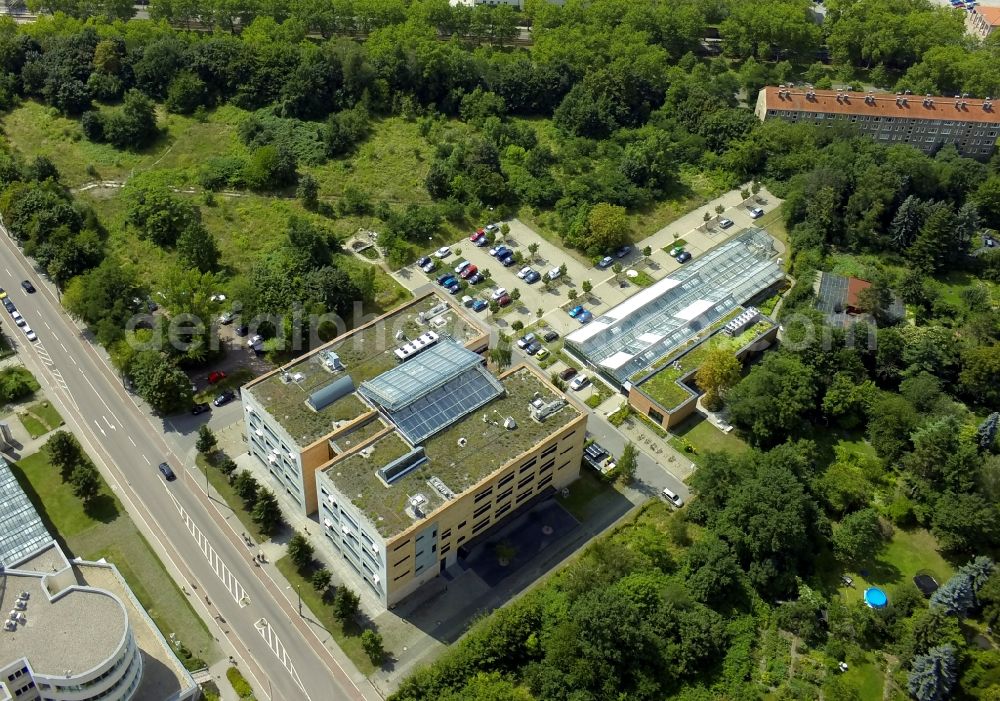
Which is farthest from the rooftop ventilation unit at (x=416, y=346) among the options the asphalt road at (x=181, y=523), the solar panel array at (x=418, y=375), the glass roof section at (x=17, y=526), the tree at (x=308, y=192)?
the tree at (x=308, y=192)

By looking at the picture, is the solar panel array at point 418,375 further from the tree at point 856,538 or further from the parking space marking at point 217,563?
the tree at point 856,538

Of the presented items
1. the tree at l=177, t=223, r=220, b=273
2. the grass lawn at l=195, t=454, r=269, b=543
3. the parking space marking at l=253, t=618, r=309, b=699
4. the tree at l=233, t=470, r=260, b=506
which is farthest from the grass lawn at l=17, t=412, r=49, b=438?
the parking space marking at l=253, t=618, r=309, b=699

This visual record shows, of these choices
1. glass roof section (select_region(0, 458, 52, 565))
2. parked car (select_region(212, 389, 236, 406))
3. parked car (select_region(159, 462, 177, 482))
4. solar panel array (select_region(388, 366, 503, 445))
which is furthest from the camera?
parked car (select_region(212, 389, 236, 406))

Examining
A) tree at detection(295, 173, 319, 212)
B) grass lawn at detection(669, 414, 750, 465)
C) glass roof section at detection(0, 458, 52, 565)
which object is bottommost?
grass lawn at detection(669, 414, 750, 465)

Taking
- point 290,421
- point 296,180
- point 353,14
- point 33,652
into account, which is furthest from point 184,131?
point 33,652

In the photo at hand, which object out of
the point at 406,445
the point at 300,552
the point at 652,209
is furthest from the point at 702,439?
the point at 652,209

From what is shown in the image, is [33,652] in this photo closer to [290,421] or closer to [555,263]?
[290,421]

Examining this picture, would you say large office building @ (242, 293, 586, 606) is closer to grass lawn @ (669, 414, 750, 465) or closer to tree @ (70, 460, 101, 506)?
grass lawn @ (669, 414, 750, 465)
